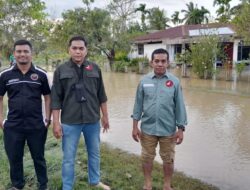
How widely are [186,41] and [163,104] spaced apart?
22299mm

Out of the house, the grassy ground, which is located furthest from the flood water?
the house

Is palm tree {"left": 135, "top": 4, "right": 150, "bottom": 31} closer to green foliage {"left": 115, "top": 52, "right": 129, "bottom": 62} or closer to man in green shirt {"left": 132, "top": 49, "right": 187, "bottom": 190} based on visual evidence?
green foliage {"left": 115, "top": 52, "right": 129, "bottom": 62}

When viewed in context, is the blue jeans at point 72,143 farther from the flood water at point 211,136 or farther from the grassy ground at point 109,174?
the flood water at point 211,136

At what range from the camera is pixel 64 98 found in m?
4.02

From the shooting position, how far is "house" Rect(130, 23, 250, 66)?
24.4m

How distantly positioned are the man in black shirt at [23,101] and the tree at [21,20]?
6.79 m

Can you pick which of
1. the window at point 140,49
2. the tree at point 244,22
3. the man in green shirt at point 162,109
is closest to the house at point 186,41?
the window at point 140,49

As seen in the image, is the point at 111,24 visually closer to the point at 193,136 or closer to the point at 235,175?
the point at 193,136

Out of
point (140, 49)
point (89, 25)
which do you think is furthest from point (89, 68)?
point (140, 49)

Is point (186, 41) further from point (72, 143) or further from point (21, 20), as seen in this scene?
point (72, 143)

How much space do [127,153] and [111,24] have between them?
89.9 feet

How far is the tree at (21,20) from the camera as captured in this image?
10.7 m

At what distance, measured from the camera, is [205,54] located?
65.0 feet

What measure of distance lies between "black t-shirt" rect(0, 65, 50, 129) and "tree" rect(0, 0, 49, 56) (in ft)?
22.4
